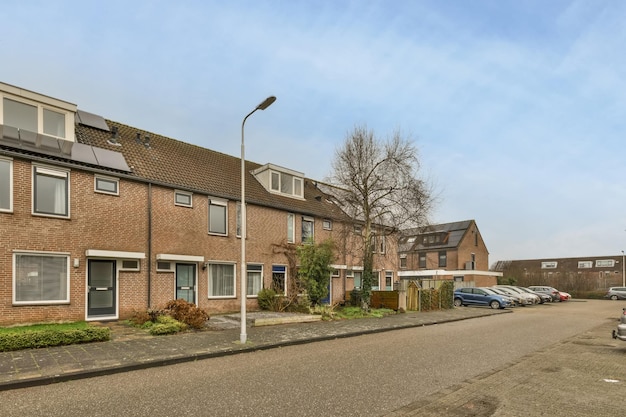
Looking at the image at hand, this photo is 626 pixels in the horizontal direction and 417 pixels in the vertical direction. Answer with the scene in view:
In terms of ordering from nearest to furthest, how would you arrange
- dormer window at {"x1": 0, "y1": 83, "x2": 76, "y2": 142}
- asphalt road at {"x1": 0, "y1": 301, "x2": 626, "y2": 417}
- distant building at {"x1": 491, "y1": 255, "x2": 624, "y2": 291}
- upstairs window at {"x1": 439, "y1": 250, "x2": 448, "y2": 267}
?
asphalt road at {"x1": 0, "y1": 301, "x2": 626, "y2": 417}, dormer window at {"x1": 0, "y1": 83, "x2": 76, "y2": 142}, upstairs window at {"x1": 439, "y1": 250, "x2": 448, "y2": 267}, distant building at {"x1": 491, "y1": 255, "x2": 624, "y2": 291}

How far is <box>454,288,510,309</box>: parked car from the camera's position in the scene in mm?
Answer: 28006

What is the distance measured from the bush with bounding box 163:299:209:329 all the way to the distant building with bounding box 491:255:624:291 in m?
45.9

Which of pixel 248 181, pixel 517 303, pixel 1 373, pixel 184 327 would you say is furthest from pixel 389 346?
pixel 517 303

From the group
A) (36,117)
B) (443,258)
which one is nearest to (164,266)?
(36,117)

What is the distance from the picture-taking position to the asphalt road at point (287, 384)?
612 centimetres

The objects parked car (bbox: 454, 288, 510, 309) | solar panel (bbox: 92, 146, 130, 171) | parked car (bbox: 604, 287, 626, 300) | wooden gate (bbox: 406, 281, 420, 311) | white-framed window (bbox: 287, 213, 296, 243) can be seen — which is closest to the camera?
solar panel (bbox: 92, 146, 130, 171)

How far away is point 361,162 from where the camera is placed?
2133 centimetres

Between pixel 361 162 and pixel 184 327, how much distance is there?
1221 cm

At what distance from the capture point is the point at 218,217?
1867cm

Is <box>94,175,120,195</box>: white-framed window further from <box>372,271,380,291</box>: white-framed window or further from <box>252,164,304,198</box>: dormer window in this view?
<box>372,271,380,291</box>: white-framed window

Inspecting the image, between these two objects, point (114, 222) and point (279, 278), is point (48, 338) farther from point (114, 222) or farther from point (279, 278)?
point (279, 278)

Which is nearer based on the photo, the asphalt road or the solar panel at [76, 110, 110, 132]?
the asphalt road

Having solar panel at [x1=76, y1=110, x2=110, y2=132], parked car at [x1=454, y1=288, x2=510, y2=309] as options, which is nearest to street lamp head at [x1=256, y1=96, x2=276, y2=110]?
solar panel at [x1=76, y1=110, x2=110, y2=132]

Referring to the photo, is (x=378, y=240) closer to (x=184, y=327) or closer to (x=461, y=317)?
(x=461, y=317)
